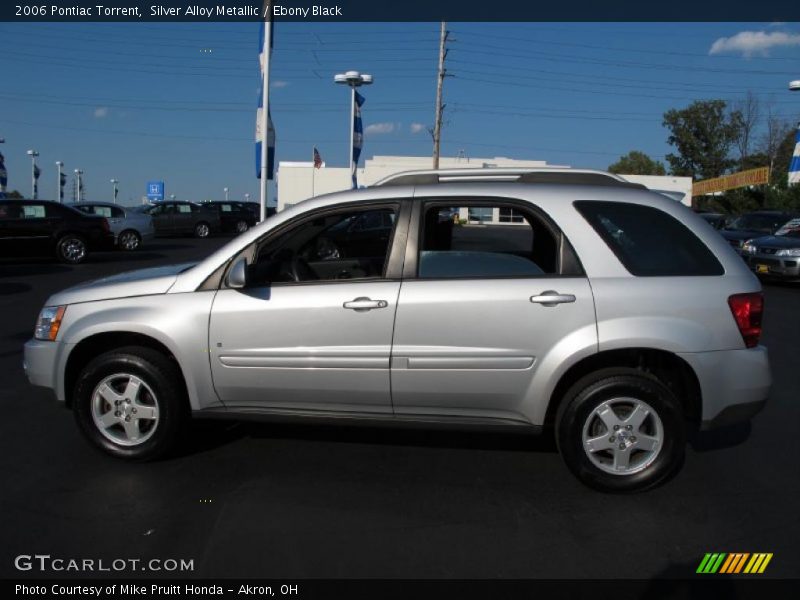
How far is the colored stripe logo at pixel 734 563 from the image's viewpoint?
3.37m

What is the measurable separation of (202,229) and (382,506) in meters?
30.5

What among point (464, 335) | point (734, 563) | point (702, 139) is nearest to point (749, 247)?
point (464, 335)

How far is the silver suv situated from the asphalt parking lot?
1.03 ft

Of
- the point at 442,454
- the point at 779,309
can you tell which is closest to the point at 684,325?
the point at 442,454

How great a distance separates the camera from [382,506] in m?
3.99

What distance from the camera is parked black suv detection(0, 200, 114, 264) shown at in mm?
17125

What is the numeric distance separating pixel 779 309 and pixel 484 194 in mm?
9689

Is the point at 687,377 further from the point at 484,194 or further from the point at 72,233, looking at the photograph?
the point at 72,233

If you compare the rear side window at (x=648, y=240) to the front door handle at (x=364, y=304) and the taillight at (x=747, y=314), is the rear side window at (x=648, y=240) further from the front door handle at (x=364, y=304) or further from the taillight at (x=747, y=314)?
the front door handle at (x=364, y=304)

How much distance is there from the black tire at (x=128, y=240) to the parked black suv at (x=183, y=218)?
845cm

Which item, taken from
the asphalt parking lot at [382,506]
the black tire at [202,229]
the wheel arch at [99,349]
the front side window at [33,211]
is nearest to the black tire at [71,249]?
the front side window at [33,211]

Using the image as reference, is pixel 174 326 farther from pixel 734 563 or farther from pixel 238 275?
pixel 734 563

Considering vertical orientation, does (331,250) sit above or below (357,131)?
below

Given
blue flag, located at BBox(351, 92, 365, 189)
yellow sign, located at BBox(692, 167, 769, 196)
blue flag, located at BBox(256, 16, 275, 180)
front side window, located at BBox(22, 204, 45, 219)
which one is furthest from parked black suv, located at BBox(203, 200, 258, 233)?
yellow sign, located at BBox(692, 167, 769, 196)
